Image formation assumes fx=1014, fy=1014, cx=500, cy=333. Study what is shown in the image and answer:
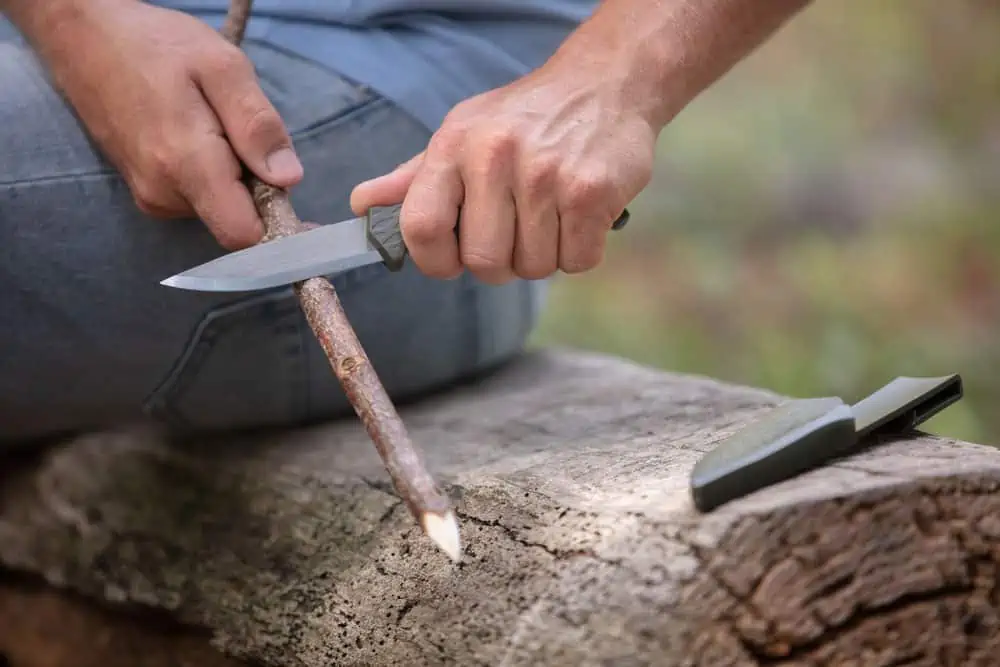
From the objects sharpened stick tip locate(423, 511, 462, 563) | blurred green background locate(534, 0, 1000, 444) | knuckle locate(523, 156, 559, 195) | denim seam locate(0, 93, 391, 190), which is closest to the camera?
sharpened stick tip locate(423, 511, 462, 563)

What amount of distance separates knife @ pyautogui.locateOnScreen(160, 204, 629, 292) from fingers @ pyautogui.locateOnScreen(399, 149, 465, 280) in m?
0.01

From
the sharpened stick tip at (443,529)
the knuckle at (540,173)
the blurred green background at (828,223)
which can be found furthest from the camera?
the blurred green background at (828,223)

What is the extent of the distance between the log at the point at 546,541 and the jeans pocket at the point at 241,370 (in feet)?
0.12

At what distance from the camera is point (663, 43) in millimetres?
714

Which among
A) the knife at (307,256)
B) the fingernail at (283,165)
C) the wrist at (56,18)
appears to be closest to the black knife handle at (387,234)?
the knife at (307,256)

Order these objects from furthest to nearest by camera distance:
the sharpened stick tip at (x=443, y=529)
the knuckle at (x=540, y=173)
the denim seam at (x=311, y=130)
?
the denim seam at (x=311, y=130)
the knuckle at (x=540, y=173)
the sharpened stick tip at (x=443, y=529)

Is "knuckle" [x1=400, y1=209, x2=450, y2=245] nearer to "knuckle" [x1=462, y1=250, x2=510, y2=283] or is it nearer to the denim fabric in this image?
"knuckle" [x1=462, y1=250, x2=510, y2=283]

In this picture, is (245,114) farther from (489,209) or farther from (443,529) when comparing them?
(443,529)

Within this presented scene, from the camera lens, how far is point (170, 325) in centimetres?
80

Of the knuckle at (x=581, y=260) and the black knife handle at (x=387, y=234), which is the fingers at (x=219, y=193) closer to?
the black knife handle at (x=387, y=234)

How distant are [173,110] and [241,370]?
22cm

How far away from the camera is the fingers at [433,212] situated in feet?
2.19

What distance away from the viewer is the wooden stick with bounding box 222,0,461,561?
0.55 metres

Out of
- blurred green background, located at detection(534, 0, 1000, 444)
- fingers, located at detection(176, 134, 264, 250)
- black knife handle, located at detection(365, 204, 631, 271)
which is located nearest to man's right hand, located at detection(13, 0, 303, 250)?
fingers, located at detection(176, 134, 264, 250)
